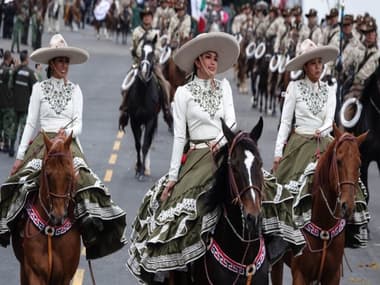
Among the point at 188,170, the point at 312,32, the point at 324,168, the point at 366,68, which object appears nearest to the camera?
the point at 188,170

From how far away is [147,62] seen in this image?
23344 millimetres

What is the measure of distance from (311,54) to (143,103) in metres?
10.1

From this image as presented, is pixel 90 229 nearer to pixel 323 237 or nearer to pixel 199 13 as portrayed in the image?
pixel 323 237

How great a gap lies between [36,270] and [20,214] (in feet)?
2.38

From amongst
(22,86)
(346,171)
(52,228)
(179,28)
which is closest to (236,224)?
(346,171)

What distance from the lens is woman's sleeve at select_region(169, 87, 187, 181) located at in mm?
11469

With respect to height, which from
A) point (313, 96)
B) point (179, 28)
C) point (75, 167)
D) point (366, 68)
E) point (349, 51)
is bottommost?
point (179, 28)

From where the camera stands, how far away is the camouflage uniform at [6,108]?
26234 mm

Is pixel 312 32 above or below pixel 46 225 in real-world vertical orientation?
below

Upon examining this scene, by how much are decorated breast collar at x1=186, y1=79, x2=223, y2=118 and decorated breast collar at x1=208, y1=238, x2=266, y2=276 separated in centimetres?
153

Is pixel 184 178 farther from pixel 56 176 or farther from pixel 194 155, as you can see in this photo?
pixel 56 176

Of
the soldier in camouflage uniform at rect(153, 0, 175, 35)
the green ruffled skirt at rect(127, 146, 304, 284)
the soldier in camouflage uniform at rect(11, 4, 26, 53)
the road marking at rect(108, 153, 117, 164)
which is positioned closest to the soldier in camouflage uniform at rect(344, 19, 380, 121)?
the road marking at rect(108, 153, 117, 164)

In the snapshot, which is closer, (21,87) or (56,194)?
(56,194)

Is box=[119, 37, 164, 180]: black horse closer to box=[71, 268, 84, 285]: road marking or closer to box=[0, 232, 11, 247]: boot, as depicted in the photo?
box=[71, 268, 84, 285]: road marking
